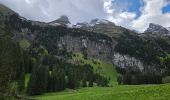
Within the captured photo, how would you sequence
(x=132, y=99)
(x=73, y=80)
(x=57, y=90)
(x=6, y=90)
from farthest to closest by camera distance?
(x=73, y=80)
(x=57, y=90)
(x=6, y=90)
(x=132, y=99)

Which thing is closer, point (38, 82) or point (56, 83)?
point (38, 82)

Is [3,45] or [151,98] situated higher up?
[3,45]

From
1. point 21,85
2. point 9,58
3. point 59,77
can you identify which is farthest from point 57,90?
point 9,58

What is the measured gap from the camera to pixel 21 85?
128m

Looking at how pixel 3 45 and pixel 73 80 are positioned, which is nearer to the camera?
pixel 3 45

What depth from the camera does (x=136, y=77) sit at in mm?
198500

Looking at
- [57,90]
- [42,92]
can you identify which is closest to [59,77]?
[57,90]

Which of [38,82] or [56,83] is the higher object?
[38,82]

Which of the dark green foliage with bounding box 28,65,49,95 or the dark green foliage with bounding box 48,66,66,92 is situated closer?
the dark green foliage with bounding box 28,65,49,95

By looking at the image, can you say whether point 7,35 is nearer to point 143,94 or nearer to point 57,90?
point 143,94

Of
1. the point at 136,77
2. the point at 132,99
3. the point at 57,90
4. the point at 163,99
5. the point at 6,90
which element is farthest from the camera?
the point at 136,77

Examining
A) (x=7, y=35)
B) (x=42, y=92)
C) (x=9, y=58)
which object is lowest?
(x=42, y=92)

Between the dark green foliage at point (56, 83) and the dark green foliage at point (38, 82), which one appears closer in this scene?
the dark green foliage at point (38, 82)

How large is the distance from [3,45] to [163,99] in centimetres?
3890
